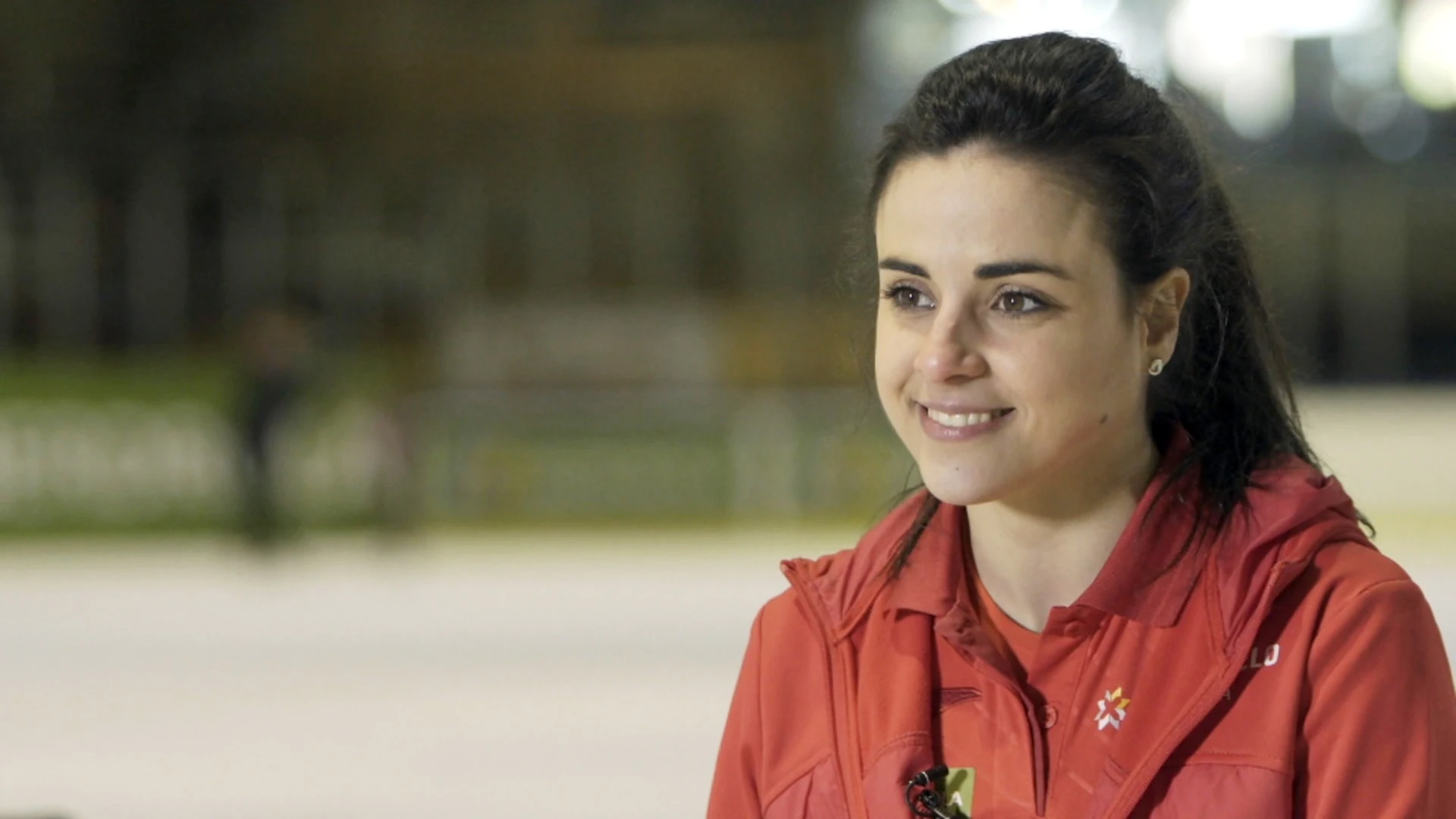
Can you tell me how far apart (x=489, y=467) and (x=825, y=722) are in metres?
7.77

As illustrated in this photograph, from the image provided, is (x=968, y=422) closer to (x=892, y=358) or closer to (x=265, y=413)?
(x=892, y=358)

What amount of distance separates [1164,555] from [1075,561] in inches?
3.3

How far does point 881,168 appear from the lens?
126cm

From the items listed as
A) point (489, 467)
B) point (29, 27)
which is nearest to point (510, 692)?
point (489, 467)

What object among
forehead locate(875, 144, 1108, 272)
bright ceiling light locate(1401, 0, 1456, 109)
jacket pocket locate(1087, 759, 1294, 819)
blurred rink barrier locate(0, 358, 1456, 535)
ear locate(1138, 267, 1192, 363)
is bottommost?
blurred rink barrier locate(0, 358, 1456, 535)

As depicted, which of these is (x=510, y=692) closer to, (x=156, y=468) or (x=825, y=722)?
(x=156, y=468)

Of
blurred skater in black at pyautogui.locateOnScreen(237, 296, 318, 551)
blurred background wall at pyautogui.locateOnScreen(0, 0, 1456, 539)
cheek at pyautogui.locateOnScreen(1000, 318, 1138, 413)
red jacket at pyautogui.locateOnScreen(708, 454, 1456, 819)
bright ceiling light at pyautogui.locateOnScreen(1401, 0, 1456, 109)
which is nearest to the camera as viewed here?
red jacket at pyautogui.locateOnScreen(708, 454, 1456, 819)

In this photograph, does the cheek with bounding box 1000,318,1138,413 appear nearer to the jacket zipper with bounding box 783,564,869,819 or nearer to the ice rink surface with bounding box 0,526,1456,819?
the jacket zipper with bounding box 783,564,869,819

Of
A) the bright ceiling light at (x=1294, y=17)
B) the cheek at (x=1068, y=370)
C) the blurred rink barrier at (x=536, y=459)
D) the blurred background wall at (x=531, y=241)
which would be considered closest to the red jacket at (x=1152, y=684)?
the cheek at (x=1068, y=370)

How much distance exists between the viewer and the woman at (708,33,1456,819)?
109 centimetres

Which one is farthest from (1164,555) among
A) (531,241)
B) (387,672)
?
(531,241)

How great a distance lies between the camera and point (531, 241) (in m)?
10.1

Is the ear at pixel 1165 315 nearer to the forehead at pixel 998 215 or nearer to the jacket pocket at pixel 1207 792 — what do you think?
the forehead at pixel 998 215

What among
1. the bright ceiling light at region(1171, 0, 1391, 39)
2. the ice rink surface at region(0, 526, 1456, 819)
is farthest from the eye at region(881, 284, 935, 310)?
the bright ceiling light at region(1171, 0, 1391, 39)
